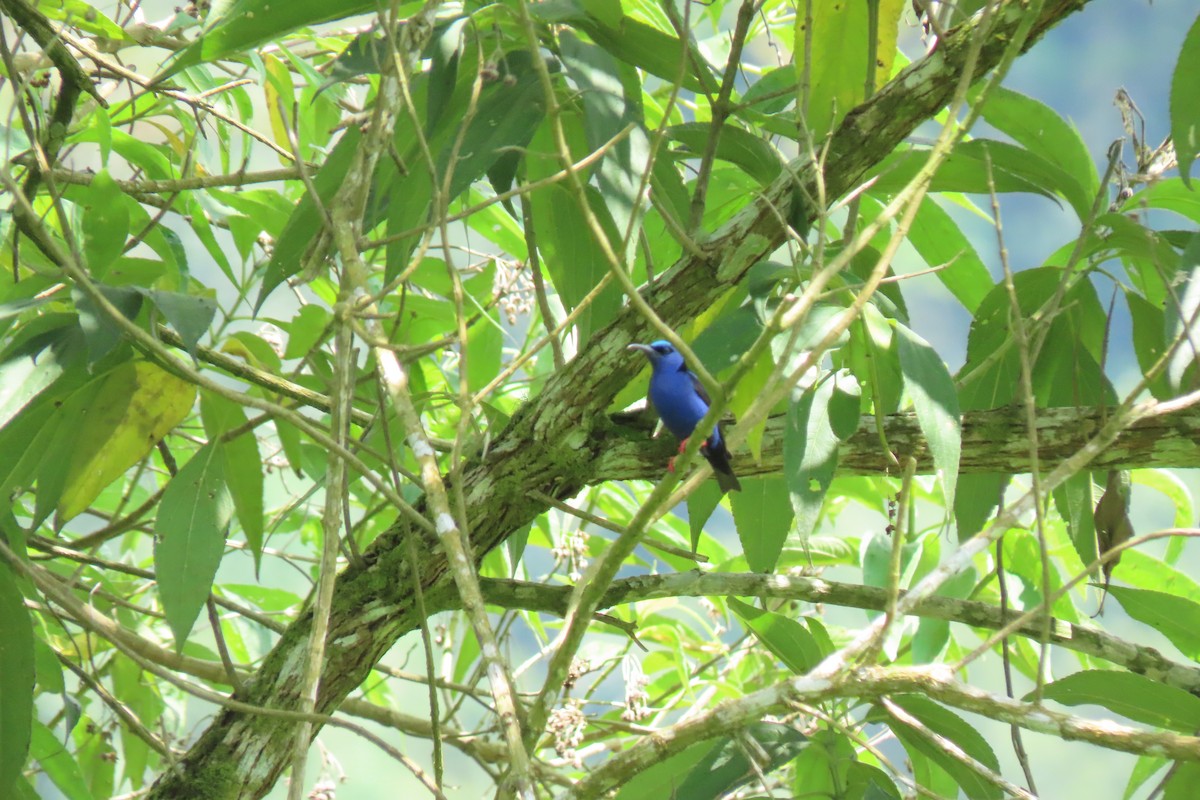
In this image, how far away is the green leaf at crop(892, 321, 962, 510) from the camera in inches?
58.7

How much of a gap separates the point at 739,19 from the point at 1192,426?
992mm

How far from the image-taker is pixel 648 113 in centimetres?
267

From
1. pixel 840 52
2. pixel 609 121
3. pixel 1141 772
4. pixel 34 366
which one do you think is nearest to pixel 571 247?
pixel 609 121

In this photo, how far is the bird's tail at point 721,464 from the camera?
1.64m

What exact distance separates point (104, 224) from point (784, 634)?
1.38 meters

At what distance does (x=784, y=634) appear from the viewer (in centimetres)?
195

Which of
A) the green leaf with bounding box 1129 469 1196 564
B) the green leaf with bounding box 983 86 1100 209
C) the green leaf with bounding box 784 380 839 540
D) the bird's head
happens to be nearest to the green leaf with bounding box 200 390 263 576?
the bird's head

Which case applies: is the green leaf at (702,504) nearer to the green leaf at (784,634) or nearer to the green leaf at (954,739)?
the green leaf at (784,634)

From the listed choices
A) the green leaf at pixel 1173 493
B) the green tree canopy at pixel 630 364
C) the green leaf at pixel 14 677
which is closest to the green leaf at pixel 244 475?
the green tree canopy at pixel 630 364

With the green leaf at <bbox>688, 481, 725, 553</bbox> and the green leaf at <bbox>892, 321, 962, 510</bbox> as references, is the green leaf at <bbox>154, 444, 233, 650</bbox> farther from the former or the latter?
the green leaf at <bbox>892, 321, 962, 510</bbox>

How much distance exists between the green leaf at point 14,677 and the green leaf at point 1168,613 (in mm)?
1875

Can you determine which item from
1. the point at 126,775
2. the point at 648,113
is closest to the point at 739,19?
the point at 648,113

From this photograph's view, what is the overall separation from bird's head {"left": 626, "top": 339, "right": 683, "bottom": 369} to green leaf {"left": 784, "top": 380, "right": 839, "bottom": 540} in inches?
8.6

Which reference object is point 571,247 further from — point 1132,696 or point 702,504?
point 1132,696
